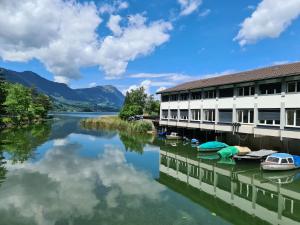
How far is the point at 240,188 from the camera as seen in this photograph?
26.2 meters

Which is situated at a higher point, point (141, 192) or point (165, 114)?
point (165, 114)

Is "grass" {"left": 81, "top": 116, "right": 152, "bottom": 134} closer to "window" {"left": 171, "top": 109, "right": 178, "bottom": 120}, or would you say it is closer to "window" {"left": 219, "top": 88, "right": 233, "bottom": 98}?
"window" {"left": 171, "top": 109, "right": 178, "bottom": 120}

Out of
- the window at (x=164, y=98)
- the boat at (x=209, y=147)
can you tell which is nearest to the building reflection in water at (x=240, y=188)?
the boat at (x=209, y=147)

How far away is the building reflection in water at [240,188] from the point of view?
20497 millimetres

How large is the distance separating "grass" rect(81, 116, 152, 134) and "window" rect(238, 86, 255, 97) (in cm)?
3578

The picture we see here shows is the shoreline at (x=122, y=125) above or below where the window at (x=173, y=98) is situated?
below

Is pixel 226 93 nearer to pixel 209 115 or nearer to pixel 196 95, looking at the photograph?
pixel 209 115

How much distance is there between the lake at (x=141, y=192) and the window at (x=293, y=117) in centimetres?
684

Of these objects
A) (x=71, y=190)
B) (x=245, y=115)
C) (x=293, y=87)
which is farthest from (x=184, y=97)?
(x=71, y=190)

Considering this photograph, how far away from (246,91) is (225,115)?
634 cm

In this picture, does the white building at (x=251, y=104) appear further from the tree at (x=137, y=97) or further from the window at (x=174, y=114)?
the tree at (x=137, y=97)

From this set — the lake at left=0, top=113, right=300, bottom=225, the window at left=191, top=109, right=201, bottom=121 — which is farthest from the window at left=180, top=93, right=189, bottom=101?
the lake at left=0, top=113, right=300, bottom=225

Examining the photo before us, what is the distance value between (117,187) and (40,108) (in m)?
114

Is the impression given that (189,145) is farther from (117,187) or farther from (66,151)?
(117,187)
